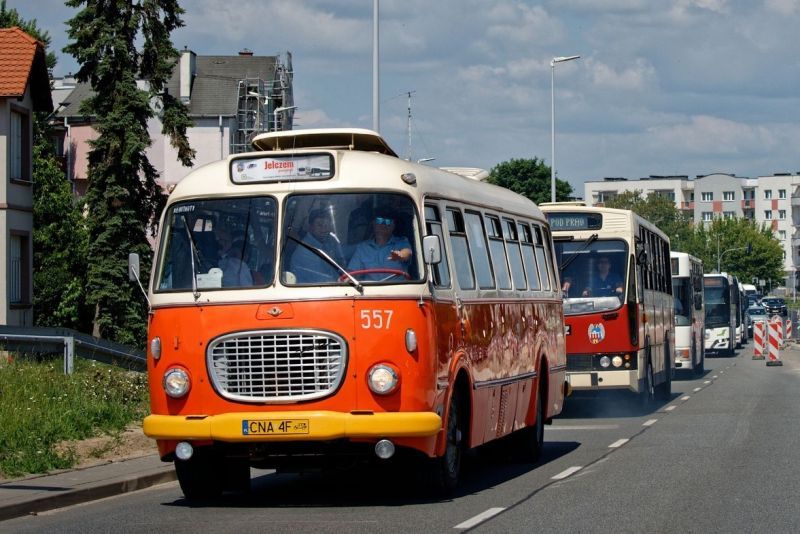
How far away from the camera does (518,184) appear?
4530 inches

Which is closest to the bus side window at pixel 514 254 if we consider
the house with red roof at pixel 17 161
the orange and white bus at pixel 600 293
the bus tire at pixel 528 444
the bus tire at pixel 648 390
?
the bus tire at pixel 528 444

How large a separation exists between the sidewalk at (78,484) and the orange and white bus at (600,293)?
9839 mm

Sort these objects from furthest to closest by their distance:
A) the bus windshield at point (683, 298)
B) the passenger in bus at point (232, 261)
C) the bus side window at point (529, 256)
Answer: the bus windshield at point (683, 298)
the bus side window at point (529, 256)
the passenger in bus at point (232, 261)

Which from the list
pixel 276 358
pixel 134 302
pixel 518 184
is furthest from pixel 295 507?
pixel 518 184

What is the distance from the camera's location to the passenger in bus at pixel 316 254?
39.2ft

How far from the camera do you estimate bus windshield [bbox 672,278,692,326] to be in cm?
4028

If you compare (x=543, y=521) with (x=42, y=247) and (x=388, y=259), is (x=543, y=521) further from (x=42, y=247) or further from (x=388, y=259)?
(x=42, y=247)

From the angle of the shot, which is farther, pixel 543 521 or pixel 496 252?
pixel 496 252

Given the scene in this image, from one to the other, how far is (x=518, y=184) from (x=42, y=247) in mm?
60297

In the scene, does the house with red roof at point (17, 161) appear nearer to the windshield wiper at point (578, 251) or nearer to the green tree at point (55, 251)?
the windshield wiper at point (578, 251)

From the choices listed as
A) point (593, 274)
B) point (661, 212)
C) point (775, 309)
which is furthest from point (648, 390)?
point (661, 212)

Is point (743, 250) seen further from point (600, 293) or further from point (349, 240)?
point (349, 240)

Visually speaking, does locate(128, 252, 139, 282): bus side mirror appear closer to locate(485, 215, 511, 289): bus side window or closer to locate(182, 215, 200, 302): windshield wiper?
locate(182, 215, 200, 302): windshield wiper

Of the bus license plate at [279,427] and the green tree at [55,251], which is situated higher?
the green tree at [55,251]
